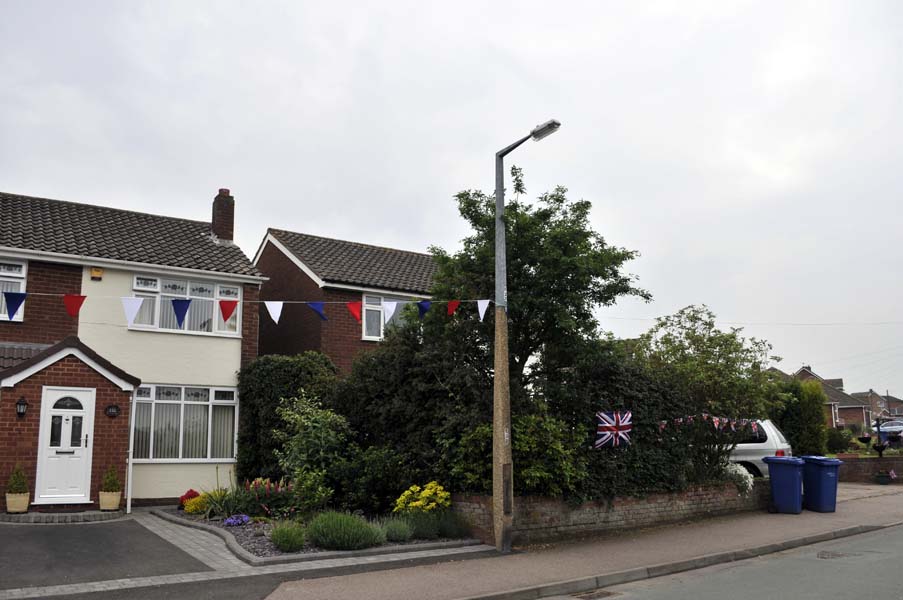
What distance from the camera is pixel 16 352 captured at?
1583cm

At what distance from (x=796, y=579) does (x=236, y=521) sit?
8.67 meters

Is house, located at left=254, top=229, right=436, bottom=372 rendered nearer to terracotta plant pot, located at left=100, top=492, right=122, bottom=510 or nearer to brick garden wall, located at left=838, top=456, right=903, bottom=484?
terracotta plant pot, located at left=100, top=492, right=122, bottom=510

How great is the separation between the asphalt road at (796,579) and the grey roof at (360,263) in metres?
11.7

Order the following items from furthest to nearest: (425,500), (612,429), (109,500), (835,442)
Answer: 1. (835,442)
2. (109,500)
3. (612,429)
4. (425,500)

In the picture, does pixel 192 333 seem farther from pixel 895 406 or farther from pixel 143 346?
pixel 895 406

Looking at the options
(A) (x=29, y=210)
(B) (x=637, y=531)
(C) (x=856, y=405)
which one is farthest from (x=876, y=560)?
(C) (x=856, y=405)

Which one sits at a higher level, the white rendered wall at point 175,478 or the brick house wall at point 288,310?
the brick house wall at point 288,310

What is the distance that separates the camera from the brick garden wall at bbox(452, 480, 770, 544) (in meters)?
12.3

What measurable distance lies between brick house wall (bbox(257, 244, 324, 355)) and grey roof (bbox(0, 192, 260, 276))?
76.8 inches

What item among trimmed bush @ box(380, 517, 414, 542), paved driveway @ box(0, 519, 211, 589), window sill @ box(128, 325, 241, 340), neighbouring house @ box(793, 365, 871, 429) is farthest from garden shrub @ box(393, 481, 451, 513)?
neighbouring house @ box(793, 365, 871, 429)

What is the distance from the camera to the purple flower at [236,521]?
13.2 meters

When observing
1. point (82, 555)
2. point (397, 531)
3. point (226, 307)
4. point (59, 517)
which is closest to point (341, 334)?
point (226, 307)

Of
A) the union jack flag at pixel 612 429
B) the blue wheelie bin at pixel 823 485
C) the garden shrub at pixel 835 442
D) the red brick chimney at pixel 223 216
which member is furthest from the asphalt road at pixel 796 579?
the garden shrub at pixel 835 442

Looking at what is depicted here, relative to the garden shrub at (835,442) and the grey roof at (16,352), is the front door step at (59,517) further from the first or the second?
the garden shrub at (835,442)
